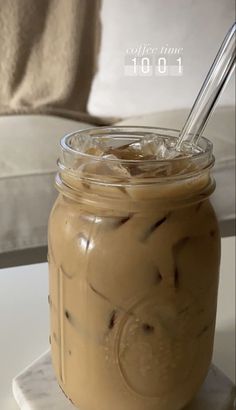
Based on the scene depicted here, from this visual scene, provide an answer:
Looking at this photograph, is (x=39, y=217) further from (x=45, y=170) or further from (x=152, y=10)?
(x=152, y=10)

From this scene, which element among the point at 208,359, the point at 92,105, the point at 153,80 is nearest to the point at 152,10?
the point at 153,80

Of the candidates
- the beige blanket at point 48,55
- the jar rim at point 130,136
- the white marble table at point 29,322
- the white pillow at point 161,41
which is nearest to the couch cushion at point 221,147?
the white pillow at point 161,41

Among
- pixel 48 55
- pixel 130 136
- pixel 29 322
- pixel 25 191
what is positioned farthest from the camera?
pixel 48 55

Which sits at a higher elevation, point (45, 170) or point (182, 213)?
point (182, 213)

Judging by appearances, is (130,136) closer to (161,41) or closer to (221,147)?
(221,147)

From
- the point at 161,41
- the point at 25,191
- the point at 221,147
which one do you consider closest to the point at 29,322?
the point at 25,191

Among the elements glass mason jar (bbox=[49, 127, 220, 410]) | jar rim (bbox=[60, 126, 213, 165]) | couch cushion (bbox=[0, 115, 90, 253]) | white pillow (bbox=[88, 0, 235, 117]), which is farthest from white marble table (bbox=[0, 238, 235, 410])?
white pillow (bbox=[88, 0, 235, 117])

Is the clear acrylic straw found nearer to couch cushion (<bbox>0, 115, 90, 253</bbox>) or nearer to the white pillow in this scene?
couch cushion (<bbox>0, 115, 90, 253</bbox>)
